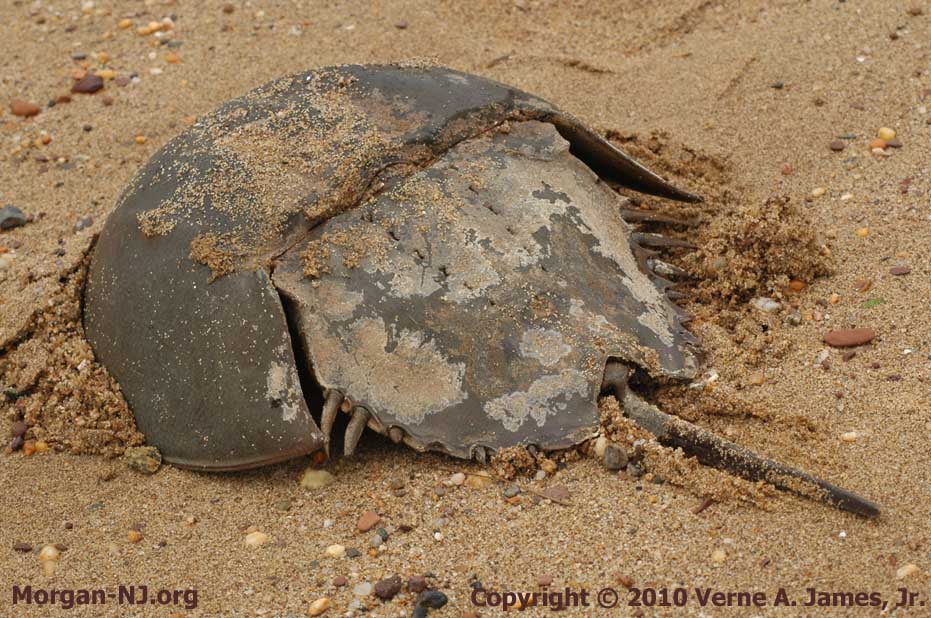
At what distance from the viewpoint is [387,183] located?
10.5 ft

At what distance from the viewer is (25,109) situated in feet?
16.2

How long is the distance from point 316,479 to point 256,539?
259 mm

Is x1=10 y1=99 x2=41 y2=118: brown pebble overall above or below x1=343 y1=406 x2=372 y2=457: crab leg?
below

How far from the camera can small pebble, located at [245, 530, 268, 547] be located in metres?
2.90

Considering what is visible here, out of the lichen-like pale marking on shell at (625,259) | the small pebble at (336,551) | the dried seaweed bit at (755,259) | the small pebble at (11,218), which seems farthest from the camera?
the small pebble at (11,218)

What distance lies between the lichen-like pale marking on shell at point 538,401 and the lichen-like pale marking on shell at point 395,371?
0.12 meters

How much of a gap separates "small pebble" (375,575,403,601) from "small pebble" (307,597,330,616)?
0.42 ft

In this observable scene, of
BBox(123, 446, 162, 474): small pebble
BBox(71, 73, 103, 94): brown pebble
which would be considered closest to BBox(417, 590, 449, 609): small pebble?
BBox(123, 446, 162, 474): small pebble

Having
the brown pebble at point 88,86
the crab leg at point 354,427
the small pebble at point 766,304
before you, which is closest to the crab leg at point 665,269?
the small pebble at point 766,304

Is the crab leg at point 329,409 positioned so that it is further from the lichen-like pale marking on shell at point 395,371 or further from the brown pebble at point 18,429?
the brown pebble at point 18,429

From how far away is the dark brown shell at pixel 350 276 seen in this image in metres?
2.95

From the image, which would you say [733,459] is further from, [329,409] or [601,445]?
[329,409]

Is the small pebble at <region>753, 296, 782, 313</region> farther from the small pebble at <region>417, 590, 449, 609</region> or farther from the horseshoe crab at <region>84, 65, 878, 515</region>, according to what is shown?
the small pebble at <region>417, 590, 449, 609</region>

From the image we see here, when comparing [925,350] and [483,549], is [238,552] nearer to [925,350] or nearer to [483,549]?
[483,549]
